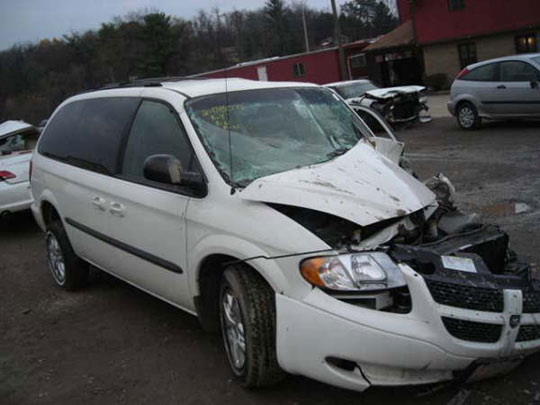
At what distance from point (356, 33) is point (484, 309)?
70.9m

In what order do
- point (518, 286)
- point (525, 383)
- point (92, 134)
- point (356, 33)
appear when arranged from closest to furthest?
point (518, 286), point (525, 383), point (92, 134), point (356, 33)

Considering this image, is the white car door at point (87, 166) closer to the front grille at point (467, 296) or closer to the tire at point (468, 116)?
the front grille at point (467, 296)

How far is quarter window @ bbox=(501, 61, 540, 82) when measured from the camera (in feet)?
39.7

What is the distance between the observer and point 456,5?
29.2 meters

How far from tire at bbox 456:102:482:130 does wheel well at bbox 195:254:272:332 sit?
1145cm

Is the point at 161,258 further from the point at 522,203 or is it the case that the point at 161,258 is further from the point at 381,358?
the point at 522,203

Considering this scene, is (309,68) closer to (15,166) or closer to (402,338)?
(15,166)

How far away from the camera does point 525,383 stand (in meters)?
3.10

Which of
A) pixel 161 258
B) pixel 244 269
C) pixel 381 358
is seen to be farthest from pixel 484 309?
pixel 161 258

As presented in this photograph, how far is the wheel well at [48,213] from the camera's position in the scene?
18.7 feet

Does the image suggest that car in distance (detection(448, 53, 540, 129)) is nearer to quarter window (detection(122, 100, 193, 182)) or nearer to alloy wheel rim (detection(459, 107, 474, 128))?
alloy wheel rim (detection(459, 107, 474, 128))

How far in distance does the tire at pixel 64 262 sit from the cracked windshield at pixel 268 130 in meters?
2.24

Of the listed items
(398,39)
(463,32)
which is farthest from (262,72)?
(463,32)

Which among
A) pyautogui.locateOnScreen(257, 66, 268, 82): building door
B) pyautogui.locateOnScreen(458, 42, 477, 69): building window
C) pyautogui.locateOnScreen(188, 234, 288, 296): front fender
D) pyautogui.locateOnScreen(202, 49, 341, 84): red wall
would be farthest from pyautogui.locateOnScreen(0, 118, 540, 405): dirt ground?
pyautogui.locateOnScreen(257, 66, 268, 82): building door
